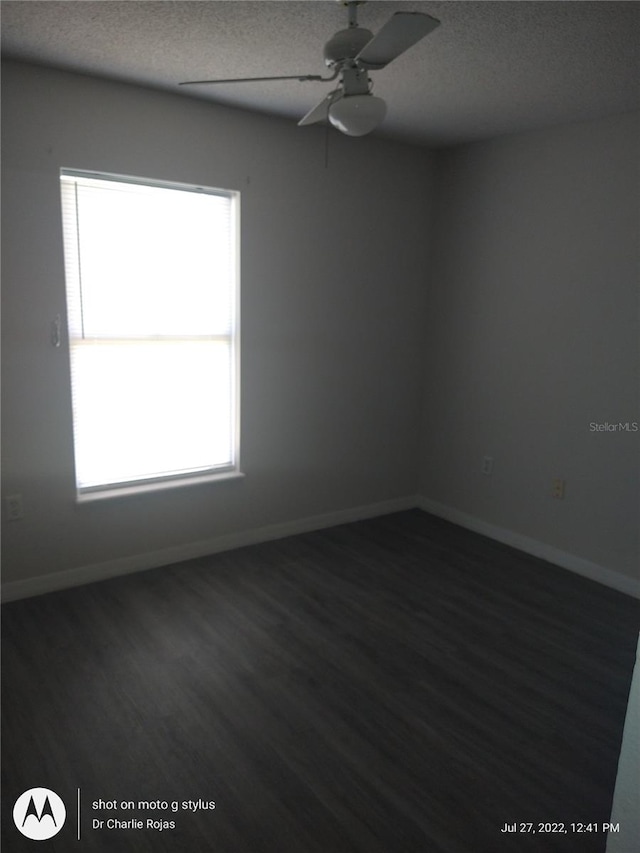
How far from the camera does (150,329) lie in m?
3.41

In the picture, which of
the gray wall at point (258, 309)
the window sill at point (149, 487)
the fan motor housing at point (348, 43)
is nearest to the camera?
the fan motor housing at point (348, 43)

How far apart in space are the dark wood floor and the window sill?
488 millimetres

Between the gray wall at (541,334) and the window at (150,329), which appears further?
the gray wall at (541,334)

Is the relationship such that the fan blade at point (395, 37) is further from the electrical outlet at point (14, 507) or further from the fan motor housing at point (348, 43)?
the electrical outlet at point (14, 507)

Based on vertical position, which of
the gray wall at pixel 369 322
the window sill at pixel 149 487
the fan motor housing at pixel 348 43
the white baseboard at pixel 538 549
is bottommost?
the white baseboard at pixel 538 549

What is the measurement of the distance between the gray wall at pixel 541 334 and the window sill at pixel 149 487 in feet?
5.84

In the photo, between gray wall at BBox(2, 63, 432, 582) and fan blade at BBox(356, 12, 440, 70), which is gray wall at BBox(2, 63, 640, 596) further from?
fan blade at BBox(356, 12, 440, 70)

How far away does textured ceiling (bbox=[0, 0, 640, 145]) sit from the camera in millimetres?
2137

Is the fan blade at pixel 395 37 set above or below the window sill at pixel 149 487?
above

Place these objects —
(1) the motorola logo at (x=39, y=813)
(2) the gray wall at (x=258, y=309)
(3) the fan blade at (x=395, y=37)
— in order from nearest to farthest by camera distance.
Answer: (3) the fan blade at (x=395, y=37) < (1) the motorola logo at (x=39, y=813) < (2) the gray wall at (x=258, y=309)

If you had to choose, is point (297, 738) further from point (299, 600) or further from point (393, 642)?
point (299, 600)

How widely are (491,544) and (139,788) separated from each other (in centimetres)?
281

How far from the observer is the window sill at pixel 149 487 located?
3.32 metres

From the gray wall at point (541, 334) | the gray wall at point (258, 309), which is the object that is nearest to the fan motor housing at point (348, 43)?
the gray wall at point (258, 309)
